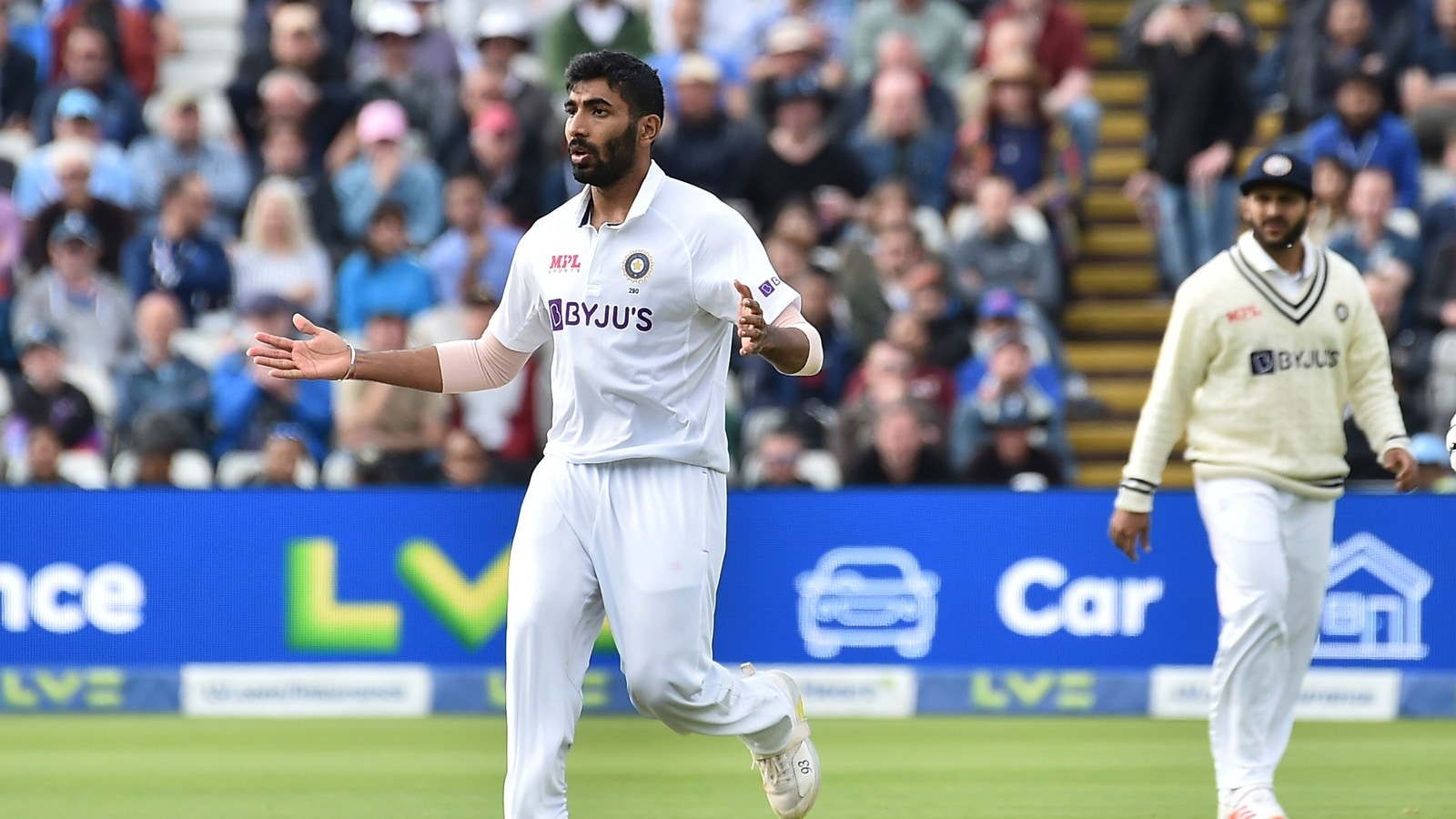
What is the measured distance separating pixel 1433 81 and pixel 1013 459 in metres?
4.80

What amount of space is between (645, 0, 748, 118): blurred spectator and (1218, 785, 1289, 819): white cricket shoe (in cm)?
819

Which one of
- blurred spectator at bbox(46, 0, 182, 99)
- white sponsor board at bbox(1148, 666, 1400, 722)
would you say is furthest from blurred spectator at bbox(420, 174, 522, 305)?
white sponsor board at bbox(1148, 666, 1400, 722)

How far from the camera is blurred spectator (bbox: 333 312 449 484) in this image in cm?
1316

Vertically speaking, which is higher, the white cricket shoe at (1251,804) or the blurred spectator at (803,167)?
the blurred spectator at (803,167)

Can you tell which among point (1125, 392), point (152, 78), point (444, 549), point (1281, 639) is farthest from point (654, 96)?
point (152, 78)

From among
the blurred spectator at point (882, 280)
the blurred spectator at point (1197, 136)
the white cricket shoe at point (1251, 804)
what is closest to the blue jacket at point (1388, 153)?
the blurred spectator at point (1197, 136)

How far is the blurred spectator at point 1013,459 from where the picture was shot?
42.5 feet

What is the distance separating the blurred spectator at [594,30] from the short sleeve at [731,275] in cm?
942

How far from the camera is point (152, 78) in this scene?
16.3 m

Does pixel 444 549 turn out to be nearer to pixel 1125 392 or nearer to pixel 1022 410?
pixel 1022 410

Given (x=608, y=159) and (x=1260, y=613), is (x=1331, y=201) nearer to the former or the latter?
(x=1260, y=613)

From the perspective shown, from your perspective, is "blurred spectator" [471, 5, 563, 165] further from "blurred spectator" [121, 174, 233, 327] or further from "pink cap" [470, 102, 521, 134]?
"blurred spectator" [121, 174, 233, 327]

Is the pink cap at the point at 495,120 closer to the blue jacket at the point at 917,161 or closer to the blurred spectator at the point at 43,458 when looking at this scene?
the blue jacket at the point at 917,161

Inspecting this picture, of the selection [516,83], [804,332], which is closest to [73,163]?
[516,83]
